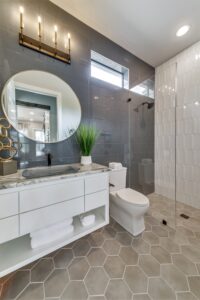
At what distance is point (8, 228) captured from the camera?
0.94m

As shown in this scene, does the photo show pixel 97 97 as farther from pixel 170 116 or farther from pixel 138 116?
pixel 170 116

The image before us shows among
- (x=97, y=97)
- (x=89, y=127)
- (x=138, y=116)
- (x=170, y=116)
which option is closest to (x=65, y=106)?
(x=89, y=127)

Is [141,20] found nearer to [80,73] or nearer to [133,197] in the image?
[80,73]

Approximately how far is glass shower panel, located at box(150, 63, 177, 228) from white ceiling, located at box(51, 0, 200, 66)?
49 cm

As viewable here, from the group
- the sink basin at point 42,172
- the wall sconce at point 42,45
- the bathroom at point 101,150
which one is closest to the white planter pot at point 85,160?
the bathroom at point 101,150

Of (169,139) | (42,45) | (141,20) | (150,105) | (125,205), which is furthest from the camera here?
(150,105)

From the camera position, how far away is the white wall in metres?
2.24

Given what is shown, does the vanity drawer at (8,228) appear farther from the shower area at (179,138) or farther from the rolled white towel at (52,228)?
the shower area at (179,138)

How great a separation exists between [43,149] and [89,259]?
1252mm

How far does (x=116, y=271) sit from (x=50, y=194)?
0.91 metres

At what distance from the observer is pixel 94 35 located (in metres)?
1.98

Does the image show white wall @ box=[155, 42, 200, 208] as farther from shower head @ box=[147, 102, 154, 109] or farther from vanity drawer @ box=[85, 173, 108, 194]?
vanity drawer @ box=[85, 173, 108, 194]

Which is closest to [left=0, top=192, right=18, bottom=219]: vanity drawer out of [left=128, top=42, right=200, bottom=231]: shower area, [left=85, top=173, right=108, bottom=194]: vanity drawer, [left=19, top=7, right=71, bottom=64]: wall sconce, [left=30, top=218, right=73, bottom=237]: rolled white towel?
[left=30, top=218, right=73, bottom=237]: rolled white towel

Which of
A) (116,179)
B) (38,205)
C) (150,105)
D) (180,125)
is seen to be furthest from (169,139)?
(38,205)
